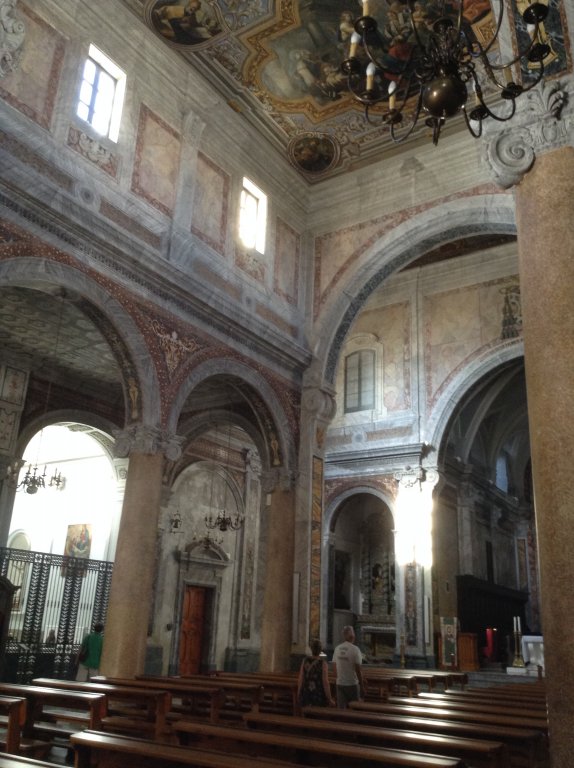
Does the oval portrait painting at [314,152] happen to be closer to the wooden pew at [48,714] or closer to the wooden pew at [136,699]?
the wooden pew at [136,699]

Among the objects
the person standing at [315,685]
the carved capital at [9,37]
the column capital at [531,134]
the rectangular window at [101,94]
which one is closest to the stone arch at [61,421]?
the rectangular window at [101,94]

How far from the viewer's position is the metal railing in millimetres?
13055

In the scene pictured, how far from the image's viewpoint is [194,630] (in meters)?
18.0

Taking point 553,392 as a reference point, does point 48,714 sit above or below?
below

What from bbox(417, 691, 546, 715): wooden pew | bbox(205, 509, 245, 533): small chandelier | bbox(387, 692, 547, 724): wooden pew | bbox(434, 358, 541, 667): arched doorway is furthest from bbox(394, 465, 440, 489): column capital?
bbox(387, 692, 547, 724): wooden pew

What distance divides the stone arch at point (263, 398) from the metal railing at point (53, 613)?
4.79 metres

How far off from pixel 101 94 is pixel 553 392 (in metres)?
9.16

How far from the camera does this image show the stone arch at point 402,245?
13.6 meters

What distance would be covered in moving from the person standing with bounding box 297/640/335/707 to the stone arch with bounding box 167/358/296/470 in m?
5.55

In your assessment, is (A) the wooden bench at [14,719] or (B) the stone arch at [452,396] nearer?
(A) the wooden bench at [14,719]

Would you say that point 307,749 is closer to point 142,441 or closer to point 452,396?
point 142,441

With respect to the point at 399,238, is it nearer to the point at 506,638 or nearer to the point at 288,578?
the point at 288,578

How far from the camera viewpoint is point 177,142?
1257 cm

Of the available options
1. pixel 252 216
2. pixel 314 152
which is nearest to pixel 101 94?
pixel 252 216
